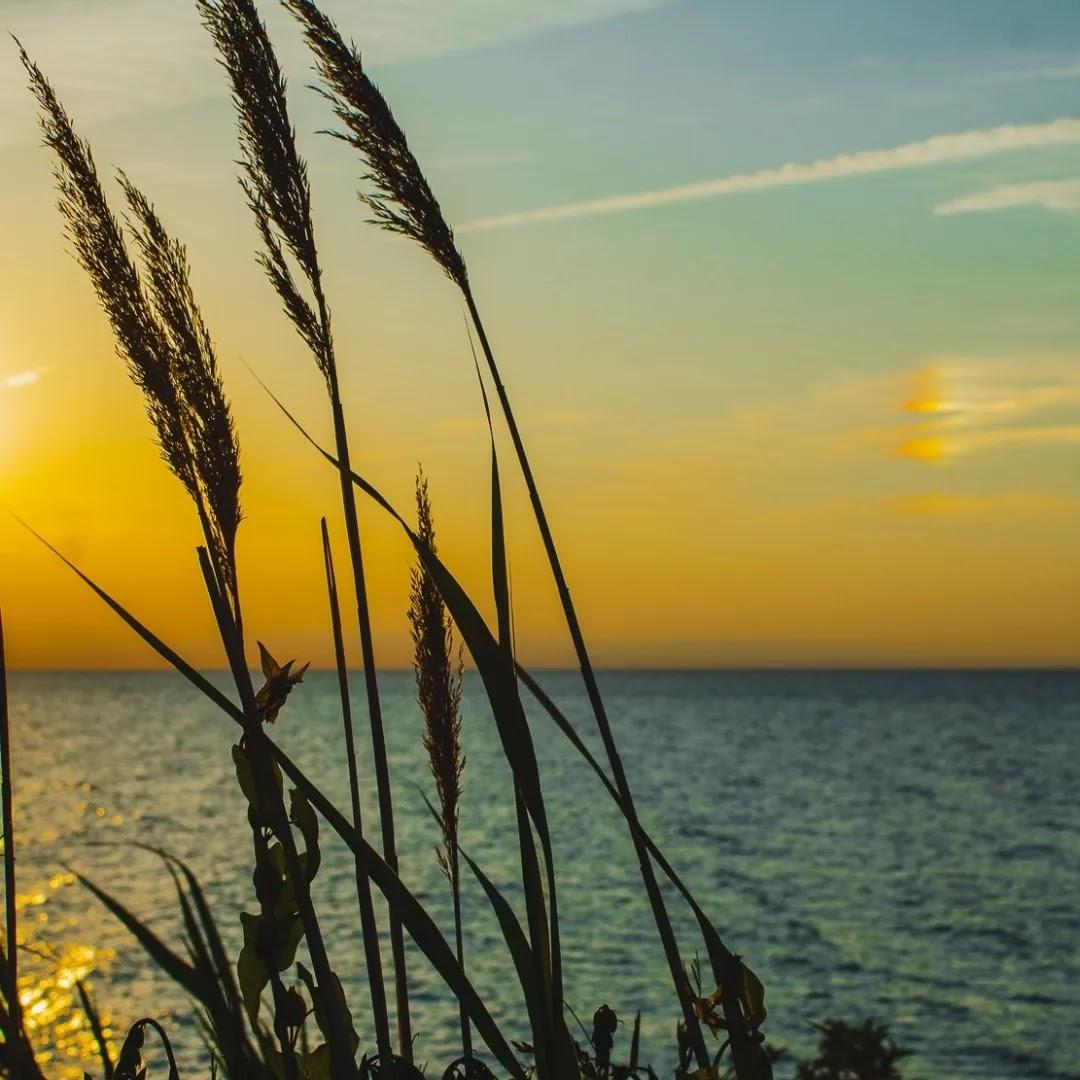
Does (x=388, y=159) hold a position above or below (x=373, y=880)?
above

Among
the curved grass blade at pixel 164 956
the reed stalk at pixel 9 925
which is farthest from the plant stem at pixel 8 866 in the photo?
the curved grass blade at pixel 164 956

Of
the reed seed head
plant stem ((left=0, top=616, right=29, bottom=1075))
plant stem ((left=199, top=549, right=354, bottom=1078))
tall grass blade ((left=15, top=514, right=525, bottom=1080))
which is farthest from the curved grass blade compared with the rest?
the reed seed head

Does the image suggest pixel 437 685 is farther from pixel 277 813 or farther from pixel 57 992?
pixel 57 992

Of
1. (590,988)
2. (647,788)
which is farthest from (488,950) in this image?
(647,788)

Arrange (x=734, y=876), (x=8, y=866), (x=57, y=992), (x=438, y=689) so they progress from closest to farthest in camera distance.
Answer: (x=8, y=866), (x=438, y=689), (x=57, y=992), (x=734, y=876)

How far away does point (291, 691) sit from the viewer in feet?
6.33

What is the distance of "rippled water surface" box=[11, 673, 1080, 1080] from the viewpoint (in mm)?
22922

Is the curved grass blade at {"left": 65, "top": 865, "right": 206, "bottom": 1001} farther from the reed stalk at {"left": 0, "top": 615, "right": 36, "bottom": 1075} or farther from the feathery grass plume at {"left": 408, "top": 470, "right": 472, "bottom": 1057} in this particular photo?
the feathery grass plume at {"left": 408, "top": 470, "right": 472, "bottom": 1057}

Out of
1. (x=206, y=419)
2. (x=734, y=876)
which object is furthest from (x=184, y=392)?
(x=734, y=876)

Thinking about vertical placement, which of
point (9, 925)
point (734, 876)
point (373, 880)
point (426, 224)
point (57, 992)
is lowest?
point (734, 876)

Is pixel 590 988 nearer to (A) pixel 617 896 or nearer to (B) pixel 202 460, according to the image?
(A) pixel 617 896

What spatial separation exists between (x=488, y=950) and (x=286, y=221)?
26.8 m

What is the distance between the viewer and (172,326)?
2.13 metres

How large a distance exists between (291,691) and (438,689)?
654mm
